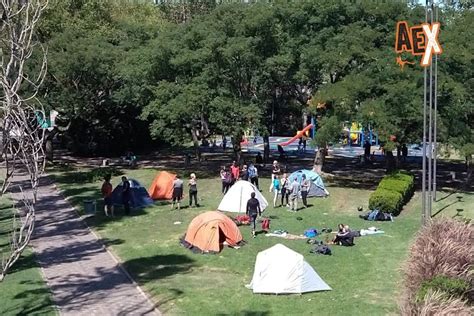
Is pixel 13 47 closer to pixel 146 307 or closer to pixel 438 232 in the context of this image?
pixel 146 307

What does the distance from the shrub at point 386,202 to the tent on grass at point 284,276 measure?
350 inches

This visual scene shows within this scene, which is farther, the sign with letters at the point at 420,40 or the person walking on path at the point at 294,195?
the person walking on path at the point at 294,195

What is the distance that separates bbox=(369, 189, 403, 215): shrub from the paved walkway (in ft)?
34.9

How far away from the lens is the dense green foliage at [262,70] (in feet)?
90.1

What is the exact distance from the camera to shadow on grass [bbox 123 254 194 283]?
17455 millimetres

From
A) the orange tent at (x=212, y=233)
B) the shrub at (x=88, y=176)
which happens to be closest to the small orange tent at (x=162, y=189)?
the shrub at (x=88, y=176)

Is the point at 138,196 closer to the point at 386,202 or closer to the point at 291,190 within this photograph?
the point at 291,190

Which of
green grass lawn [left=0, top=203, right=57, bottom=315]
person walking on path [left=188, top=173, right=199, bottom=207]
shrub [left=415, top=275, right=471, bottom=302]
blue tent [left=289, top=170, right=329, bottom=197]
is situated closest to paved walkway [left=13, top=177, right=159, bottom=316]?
green grass lawn [left=0, top=203, right=57, bottom=315]

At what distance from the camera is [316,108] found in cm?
3022

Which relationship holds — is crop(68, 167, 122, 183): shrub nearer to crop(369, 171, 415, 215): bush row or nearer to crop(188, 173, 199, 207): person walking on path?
crop(188, 173, 199, 207): person walking on path

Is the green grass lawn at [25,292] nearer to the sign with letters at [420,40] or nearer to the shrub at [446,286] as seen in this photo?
the shrub at [446,286]

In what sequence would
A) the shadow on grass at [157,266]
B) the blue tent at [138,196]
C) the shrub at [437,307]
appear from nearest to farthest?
the shrub at [437,307] → the shadow on grass at [157,266] → the blue tent at [138,196]

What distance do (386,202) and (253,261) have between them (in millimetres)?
7866

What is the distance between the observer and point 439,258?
13461 mm
